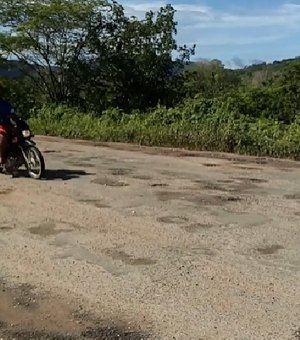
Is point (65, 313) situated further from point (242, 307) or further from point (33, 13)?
point (33, 13)

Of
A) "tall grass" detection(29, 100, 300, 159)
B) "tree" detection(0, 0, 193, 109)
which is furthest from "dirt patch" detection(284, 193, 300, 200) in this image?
"tree" detection(0, 0, 193, 109)

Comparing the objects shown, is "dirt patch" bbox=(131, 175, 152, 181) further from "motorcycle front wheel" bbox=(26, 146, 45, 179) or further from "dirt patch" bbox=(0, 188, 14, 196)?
"dirt patch" bbox=(0, 188, 14, 196)

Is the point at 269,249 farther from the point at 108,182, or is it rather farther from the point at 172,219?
the point at 108,182

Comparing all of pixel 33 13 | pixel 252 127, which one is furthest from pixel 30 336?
pixel 33 13

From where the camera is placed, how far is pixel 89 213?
8.65 metres

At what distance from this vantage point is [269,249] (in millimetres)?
6914

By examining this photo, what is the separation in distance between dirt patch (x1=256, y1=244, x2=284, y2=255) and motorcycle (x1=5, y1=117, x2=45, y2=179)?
5.30 m

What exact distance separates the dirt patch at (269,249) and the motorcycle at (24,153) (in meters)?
5.30

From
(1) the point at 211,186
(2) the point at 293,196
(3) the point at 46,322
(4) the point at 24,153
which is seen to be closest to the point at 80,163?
(4) the point at 24,153

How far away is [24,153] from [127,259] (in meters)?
5.47

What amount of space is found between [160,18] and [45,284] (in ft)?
63.0

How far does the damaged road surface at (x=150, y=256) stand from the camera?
16.6 ft

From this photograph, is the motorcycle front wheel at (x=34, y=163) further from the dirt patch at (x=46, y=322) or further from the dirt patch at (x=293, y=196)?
the dirt patch at (x=46, y=322)

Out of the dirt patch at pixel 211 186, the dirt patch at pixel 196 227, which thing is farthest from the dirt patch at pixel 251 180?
the dirt patch at pixel 196 227
